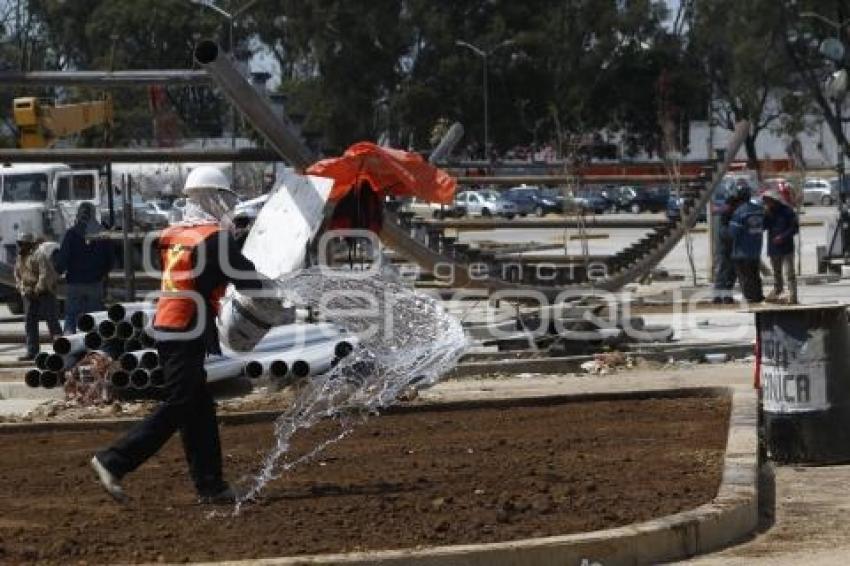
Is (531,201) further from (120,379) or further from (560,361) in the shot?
(120,379)

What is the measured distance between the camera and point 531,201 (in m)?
62.8

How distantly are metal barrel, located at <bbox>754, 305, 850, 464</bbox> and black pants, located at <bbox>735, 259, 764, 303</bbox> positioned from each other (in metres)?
14.1

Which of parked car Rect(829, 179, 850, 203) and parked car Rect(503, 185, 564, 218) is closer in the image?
parked car Rect(829, 179, 850, 203)

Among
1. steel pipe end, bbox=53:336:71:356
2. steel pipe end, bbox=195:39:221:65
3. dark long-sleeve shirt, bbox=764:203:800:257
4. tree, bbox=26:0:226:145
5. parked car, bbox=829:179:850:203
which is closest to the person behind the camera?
steel pipe end, bbox=53:336:71:356

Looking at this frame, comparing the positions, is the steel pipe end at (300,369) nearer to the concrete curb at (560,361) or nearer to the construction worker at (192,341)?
the concrete curb at (560,361)

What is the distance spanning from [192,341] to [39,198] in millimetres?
26134

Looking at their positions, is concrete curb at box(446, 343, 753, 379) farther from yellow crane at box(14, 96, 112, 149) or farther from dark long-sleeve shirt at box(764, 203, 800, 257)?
yellow crane at box(14, 96, 112, 149)

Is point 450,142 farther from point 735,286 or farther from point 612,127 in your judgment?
point 612,127

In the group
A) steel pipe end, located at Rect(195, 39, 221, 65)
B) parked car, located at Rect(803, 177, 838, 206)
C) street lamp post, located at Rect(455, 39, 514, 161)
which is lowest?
steel pipe end, located at Rect(195, 39, 221, 65)

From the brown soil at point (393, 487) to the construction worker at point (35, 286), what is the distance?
8235 millimetres

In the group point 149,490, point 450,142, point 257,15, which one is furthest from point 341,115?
point 149,490

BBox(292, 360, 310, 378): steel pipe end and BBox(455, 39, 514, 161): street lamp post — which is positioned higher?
BBox(455, 39, 514, 161): street lamp post

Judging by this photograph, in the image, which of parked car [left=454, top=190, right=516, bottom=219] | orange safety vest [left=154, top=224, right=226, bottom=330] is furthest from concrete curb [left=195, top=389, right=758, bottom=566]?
parked car [left=454, top=190, right=516, bottom=219]

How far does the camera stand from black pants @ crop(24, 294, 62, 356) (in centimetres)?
2314
